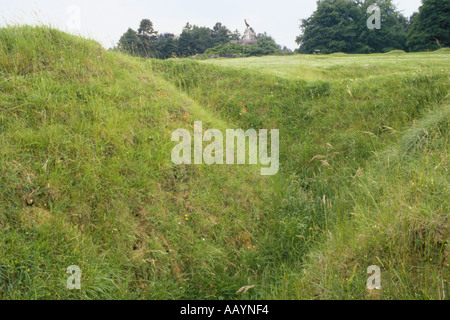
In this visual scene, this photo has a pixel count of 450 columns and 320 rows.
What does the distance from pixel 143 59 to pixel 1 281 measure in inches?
307

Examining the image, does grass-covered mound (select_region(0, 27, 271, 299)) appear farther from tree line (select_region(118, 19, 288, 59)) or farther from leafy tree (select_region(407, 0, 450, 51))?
leafy tree (select_region(407, 0, 450, 51))

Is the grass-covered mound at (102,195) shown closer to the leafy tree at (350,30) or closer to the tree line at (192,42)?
the tree line at (192,42)

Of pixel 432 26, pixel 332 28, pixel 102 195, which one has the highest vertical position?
pixel 332 28

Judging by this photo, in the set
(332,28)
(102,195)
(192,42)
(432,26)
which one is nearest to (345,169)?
(102,195)

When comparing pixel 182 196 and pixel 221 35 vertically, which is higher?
pixel 221 35

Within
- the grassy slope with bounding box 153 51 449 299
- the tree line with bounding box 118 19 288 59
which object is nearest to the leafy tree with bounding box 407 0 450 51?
the tree line with bounding box 118 19 288 59

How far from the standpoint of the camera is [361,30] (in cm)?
3103

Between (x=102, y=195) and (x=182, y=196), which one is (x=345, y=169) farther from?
(x=102, y=195)

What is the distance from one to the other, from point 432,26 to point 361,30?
25.3 ft

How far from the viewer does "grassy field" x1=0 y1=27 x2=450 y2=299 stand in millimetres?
2986

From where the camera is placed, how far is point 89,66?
6000 mm

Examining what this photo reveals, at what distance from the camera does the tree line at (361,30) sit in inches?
1004

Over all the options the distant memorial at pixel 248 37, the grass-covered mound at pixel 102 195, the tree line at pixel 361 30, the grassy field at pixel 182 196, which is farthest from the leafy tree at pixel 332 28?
the grass-covered mound at pixel 102 195
